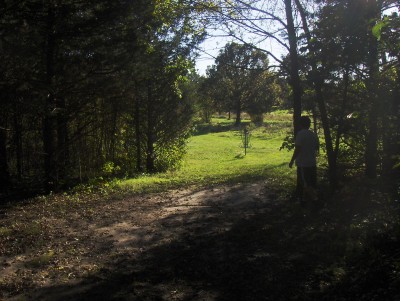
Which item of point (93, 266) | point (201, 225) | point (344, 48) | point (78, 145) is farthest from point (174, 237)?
point (78, 145)

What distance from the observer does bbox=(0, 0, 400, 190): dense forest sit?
7930 millimetres

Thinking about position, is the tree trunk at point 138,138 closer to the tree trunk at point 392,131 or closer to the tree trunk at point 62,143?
the tree trunk at point 62,143

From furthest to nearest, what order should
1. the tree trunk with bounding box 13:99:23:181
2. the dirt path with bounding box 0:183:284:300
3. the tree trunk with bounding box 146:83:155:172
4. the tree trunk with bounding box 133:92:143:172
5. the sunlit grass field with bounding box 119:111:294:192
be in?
the tree trunk with bounding box 146:83:155:172 → the tree trunk with bounding box 133:92:143:172 → the sunlit grass field with bounding box 119:111:294:192 → the tree trunk with bounding box 13:99:23:181 → the dirt path with bounding box 0:183:284:300

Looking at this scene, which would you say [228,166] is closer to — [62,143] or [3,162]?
[62,143]

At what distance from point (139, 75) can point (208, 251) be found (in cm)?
798

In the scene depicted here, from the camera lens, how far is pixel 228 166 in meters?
19.2

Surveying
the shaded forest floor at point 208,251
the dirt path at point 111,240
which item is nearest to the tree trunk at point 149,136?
the dirt path at point 111,240

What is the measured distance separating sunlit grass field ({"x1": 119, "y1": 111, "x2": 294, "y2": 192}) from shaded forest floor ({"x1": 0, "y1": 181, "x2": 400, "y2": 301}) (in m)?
3.42

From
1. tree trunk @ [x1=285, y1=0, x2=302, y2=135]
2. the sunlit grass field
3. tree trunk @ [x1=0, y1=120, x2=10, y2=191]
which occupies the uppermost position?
tree trunk @ [x1=285, y1=0, x2=302, y2=135]

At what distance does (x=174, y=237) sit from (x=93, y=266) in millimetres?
1623

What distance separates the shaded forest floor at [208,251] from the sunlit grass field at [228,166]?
3.42 metres

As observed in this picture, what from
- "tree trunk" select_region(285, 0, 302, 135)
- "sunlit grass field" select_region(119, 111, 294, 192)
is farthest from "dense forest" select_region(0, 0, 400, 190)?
"sunlit grass field" select_region(119, 111, 294, 192)

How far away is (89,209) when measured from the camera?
30.0ft

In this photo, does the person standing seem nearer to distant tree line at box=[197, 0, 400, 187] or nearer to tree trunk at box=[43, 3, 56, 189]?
distant tree line at box=[197, 0, 400, 187]
